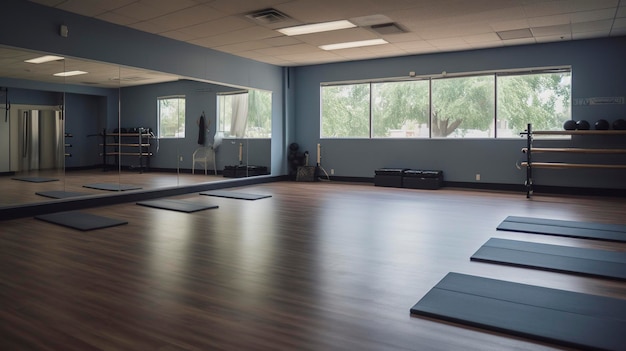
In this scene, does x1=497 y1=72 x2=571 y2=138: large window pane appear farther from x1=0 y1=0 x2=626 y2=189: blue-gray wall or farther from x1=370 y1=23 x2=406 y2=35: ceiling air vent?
x1=370 y1=23 x2=406 y2=35: ceiling air vent

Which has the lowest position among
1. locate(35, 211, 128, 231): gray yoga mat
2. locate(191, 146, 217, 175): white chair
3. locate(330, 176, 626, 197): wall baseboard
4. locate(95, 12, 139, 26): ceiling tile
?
locate(35, 211, 128, 231): gray yoga mat

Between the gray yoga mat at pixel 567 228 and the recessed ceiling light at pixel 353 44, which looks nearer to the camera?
the gray yoga mat at pixel 567 228

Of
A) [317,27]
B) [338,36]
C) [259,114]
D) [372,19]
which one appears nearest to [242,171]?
[259,114]

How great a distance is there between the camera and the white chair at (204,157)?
7934mm

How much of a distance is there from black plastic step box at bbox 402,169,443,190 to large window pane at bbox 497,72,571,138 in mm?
1376

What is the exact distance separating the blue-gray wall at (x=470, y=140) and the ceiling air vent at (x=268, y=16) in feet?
11.6

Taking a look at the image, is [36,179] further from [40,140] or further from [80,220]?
[80,220]

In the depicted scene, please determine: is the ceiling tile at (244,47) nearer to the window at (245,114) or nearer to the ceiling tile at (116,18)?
the window at (245,114)

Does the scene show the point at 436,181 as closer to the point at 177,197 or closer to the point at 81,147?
the point at 177,197

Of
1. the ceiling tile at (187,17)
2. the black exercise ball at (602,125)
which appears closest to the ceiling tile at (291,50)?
the ceiling tile at (187,17)

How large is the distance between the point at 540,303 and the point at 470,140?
20.2 feet

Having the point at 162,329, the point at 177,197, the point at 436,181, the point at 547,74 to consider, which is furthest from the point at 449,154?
the point at 162,329

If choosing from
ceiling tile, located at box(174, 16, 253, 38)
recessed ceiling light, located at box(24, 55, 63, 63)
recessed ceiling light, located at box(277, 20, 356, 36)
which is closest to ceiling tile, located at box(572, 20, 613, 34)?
recessed ceiling light, located at box(277, 20, 356, 36)

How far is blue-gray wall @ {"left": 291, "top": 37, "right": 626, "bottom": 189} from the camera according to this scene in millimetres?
7156
